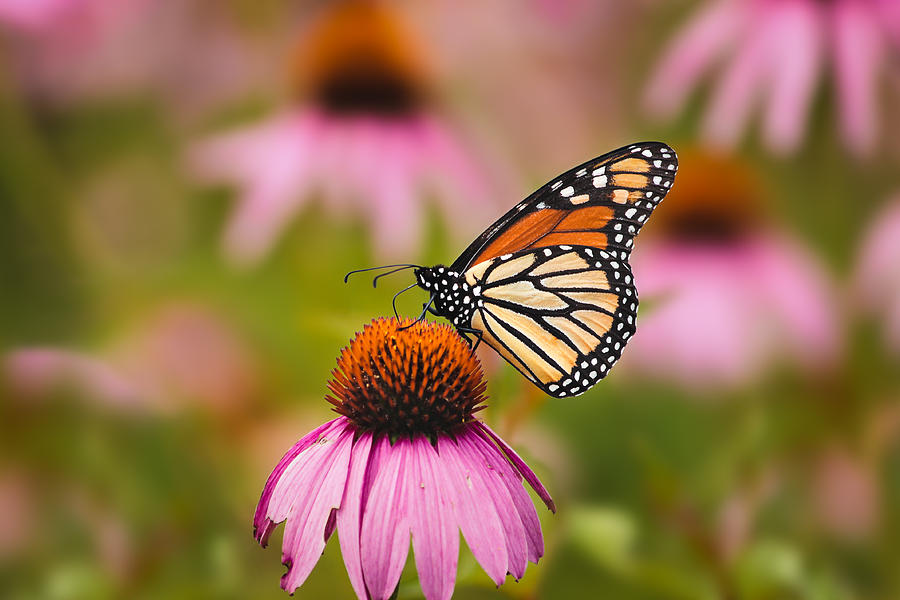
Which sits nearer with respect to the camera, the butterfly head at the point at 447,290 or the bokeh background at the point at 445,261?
the butterfly head at the point at 447,290

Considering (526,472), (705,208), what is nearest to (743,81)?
(705,208)

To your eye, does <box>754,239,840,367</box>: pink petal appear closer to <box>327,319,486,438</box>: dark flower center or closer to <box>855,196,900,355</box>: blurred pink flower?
<box>855,196,900,355</box>: blurred pink flower

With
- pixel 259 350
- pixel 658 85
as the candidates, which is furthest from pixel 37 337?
pixel 658 85

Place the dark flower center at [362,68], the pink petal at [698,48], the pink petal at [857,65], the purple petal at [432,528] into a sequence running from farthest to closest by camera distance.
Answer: the dark flower center at [362,68], the pink petal at [698,48], the pink petal at [857,65], the purple petal at [432,528]

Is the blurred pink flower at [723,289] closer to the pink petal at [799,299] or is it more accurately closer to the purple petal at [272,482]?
the pink petal at [799,299]

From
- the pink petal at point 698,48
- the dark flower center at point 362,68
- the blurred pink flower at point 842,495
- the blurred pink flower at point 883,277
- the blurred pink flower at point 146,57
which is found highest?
the blurred pink flower at point 146,57

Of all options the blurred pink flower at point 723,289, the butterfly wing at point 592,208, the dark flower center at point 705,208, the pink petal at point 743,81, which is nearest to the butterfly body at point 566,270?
the butterfly wing at point 592,208

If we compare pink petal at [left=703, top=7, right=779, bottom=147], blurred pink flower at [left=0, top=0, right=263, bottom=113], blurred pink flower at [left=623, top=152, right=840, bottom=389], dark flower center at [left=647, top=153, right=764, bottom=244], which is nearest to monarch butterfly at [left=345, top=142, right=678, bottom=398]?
blurred pink flower at [left=623, top=152, right=840, bottom=389]
